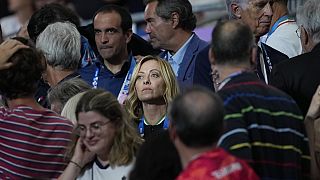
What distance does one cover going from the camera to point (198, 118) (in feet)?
16.1

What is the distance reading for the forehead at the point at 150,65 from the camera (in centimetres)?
762

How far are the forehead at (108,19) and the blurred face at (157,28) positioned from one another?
10.8 inches

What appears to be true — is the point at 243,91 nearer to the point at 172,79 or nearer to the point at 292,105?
the point at 292,105

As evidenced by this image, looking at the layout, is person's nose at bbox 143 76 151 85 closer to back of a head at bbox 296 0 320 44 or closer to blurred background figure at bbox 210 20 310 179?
back of a head at bbox 296 0 320 44

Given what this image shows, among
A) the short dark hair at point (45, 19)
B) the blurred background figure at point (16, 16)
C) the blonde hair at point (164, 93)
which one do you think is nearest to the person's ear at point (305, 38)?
the blonde hair at point (164, 93)

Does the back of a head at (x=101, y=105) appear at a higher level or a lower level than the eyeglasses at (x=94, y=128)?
higher

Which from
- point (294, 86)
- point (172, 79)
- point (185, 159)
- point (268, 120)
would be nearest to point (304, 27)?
point (294, 86)

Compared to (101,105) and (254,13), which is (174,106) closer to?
(101,105)

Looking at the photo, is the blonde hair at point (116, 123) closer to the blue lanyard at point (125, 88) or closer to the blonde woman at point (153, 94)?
the blonde woman at point (153, 94)

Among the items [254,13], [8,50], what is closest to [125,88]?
[254,13]

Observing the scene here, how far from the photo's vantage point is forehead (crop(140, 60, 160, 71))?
300 inches

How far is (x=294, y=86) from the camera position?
664 centimetres

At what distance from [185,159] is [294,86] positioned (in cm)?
190

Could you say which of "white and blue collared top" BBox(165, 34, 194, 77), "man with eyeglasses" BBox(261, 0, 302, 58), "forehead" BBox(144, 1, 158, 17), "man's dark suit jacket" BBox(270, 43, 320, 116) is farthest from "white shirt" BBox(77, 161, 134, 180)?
"forehead" BBox(144, 1, 158, 17)
